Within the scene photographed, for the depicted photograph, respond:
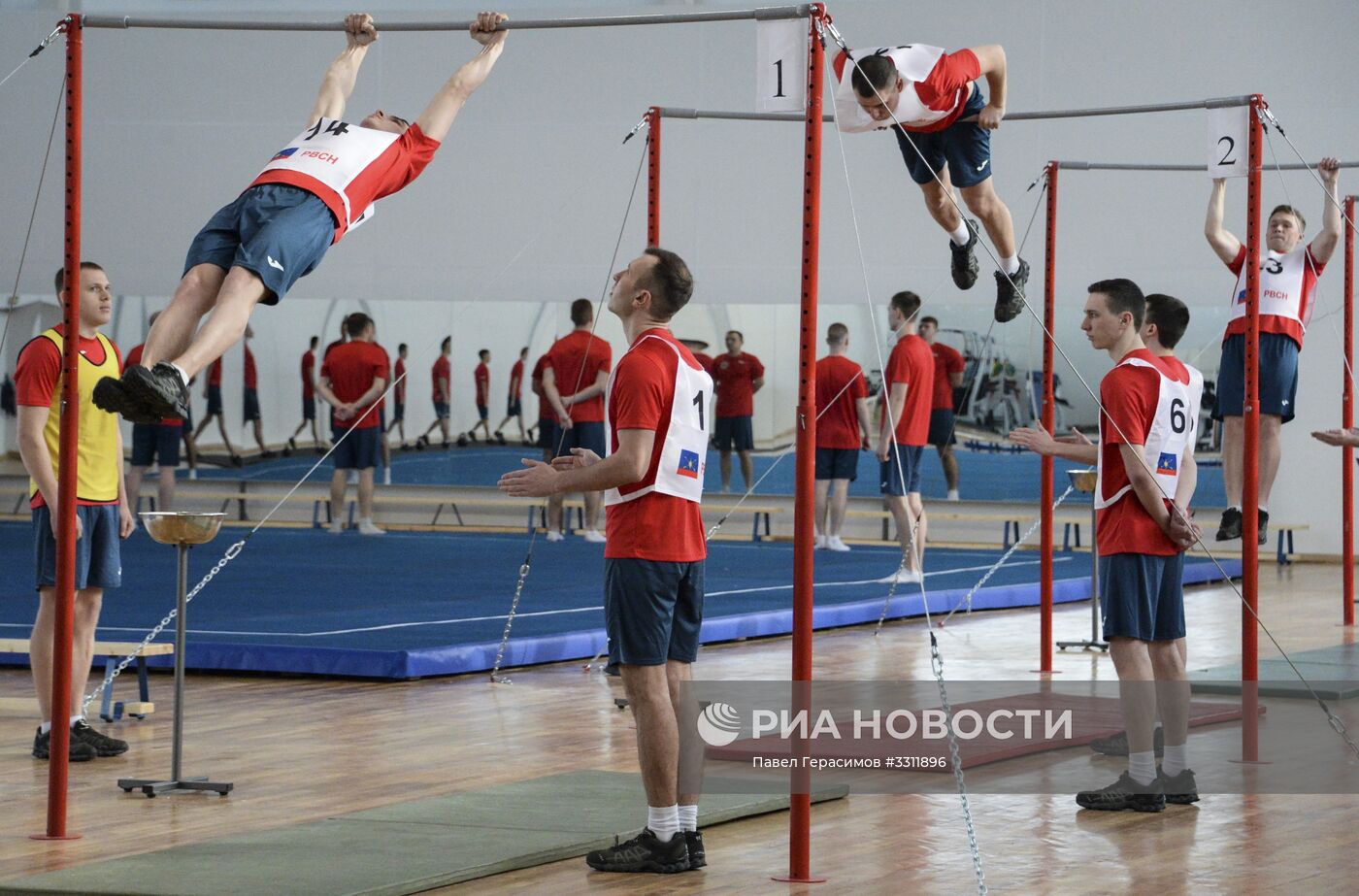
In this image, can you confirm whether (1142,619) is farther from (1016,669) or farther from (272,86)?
(272,86)

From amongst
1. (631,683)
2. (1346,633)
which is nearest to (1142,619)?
(631,683)

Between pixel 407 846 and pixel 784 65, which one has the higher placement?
pixel 784 65

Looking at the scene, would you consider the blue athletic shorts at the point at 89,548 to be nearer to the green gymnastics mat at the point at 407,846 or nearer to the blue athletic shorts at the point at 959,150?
the green gymnastics mat at the point at 407,846

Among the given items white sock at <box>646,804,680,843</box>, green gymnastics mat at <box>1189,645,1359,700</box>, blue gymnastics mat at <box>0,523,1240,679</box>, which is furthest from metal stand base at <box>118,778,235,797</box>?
green gymnastics mat at <box>1189,645,1359,700</box>

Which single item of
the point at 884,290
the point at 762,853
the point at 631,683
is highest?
the point at 884,290

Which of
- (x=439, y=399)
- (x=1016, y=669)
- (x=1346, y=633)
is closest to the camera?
(x=1016, y=669)

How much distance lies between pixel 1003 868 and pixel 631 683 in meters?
1.04

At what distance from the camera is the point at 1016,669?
310 inches

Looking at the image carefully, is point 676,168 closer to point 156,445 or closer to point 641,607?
point 156,445

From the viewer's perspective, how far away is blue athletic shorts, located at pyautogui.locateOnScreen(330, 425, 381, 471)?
13141 millimetres

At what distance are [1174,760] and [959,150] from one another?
2.16 m

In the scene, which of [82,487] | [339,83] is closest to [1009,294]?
[339,83]

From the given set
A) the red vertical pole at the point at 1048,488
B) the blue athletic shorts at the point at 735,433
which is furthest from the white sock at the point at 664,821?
the blue athletic shorts at the point at 735,433

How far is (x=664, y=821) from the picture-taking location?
13.4 ft
